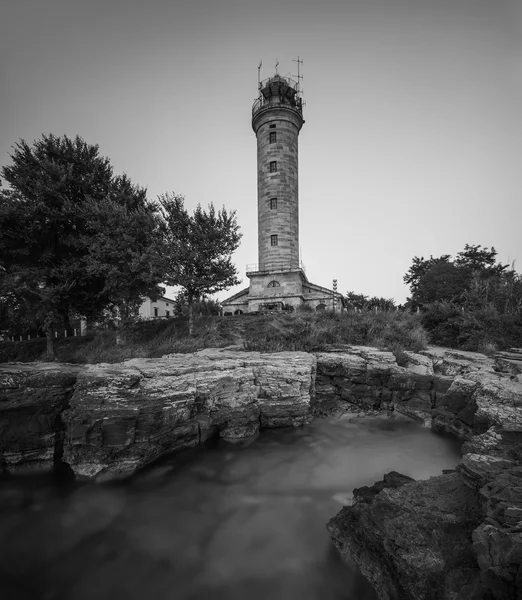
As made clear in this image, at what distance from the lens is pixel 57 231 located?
13.2 m

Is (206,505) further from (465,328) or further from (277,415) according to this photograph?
(465,328)

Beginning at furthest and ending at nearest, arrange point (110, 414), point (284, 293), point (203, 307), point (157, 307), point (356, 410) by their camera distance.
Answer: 1. point (157, 307)
2. point (284, 293)
3. point (203, 307)
4. point (356, 410)
5. point (110, 414)

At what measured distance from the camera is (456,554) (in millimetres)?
2357

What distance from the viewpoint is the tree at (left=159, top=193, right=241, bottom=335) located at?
14.2m

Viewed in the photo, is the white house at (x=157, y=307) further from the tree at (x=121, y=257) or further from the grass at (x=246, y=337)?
the tree at (x=121, y=257)

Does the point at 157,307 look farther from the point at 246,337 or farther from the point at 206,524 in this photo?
the point at 206,524

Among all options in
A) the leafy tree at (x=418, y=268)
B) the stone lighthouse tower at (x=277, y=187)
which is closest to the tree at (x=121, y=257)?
the stone lighthouse tower at (x=277, y=187)

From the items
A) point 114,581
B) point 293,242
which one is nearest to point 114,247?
point 114,581

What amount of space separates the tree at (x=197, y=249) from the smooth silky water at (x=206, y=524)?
9811mm

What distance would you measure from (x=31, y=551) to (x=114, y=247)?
36.9 feet

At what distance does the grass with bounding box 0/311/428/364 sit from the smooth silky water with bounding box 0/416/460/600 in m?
3.81

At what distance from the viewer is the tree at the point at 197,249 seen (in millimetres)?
14164

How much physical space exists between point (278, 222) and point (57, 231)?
56.8 feet

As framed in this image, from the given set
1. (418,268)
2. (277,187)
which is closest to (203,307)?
(277,187)
